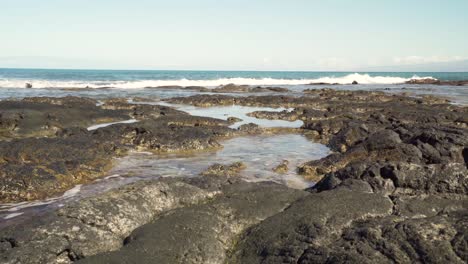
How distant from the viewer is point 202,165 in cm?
1545

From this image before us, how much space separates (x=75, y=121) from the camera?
77.1ft

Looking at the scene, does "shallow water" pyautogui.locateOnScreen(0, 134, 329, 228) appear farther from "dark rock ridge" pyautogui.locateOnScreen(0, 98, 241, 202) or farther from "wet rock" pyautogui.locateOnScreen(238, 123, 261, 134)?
"wet rock" pyautogui.locateOnScreen(238, 123, 261, 134)

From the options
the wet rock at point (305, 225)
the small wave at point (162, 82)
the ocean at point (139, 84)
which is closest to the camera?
the wet rock at point (305, 225)

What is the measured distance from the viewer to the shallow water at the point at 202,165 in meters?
10.8

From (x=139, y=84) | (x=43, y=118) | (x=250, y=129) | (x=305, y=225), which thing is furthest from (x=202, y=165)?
(x=139, y=84)

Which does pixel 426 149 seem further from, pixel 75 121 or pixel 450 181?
pixel 75 121

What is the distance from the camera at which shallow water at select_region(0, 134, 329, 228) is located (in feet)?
35.4

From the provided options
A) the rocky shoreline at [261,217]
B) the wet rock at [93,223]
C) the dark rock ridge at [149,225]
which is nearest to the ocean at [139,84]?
the rocky shoreline at [261,217]

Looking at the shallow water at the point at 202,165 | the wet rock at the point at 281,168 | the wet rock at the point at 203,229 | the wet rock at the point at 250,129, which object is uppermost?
the wet rock at the point at 203,229

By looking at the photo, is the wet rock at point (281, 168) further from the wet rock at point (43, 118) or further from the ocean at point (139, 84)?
the ocean at point (139, 84)

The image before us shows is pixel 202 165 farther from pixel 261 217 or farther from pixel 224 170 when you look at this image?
pixel 261 217

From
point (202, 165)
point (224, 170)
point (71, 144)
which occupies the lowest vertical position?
point (202, 165)

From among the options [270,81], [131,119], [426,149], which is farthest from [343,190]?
[270,81]

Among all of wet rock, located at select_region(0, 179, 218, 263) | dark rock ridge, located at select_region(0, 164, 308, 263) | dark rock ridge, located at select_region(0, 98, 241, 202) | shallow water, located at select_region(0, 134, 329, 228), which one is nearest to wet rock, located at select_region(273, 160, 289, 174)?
shallow water, located at select_region(0, 134, 329, 228)
